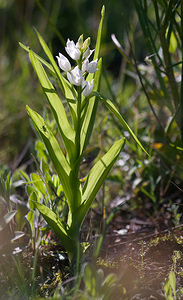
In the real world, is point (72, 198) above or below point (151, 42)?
below

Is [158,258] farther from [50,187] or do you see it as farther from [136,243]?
[50,187]

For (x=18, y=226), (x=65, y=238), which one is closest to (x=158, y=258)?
(x=65, y=238)

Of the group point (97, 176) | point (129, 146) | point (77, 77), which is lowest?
point (129, 146)

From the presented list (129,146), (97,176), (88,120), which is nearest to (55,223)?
(97,176)

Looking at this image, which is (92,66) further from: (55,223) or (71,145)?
(55,223)

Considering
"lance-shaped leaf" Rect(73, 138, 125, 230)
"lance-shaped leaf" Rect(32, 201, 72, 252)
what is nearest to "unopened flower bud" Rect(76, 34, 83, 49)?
"lance-shaped leaf" Rect(73, 138, 125, 230)

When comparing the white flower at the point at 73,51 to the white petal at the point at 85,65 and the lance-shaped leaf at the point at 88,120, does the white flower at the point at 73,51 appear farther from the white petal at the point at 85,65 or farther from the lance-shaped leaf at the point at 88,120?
the lance-shaped leaf at the point at 88,120

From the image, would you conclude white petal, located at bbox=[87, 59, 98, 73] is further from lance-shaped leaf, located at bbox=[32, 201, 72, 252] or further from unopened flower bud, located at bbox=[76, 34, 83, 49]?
lance-shaped leaf, located at bbox=[32, 201, 72, 252]
